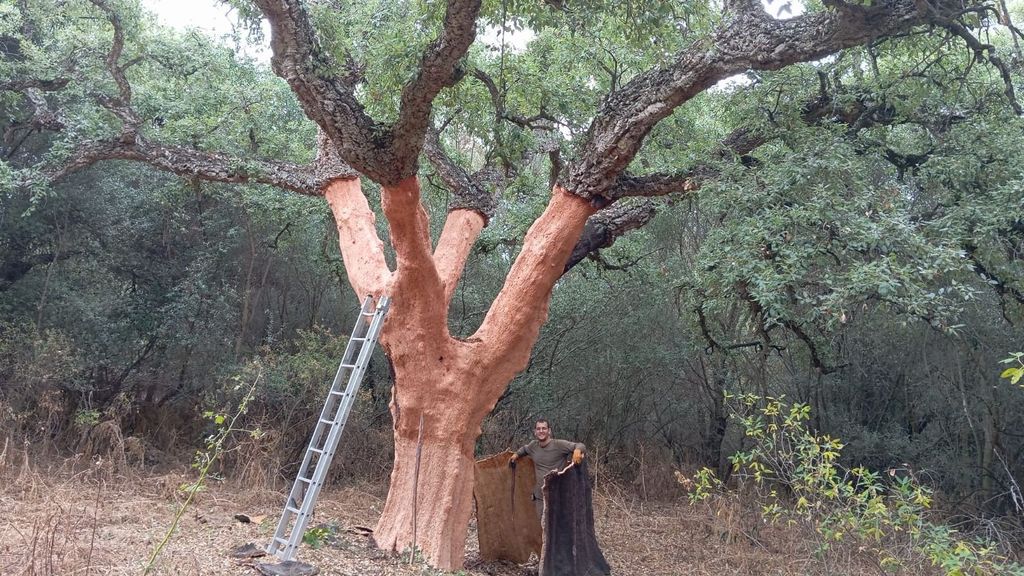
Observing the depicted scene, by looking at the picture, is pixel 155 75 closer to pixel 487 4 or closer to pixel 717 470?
pixel 487 4

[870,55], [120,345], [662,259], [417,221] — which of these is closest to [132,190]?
[120,345]

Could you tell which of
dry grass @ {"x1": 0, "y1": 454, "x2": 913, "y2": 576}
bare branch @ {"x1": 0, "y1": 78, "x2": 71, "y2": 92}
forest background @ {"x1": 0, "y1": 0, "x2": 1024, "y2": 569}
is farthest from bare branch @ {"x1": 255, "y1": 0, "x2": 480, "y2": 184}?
bare branch @ {"x1": 0, "y1": 78, "x2": 71, "y2": 92}

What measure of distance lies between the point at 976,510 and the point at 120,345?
36.0ft

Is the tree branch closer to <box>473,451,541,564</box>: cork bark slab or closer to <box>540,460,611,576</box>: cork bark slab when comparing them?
<box>473,451,541,564</box>: cork bark slab

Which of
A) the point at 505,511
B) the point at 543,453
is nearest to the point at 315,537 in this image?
the point at 505,511

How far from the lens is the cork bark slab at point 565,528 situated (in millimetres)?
6621

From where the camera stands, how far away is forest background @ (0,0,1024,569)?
18.8ft

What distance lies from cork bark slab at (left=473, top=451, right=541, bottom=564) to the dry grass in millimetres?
174

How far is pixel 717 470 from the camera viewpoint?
11.7 metres

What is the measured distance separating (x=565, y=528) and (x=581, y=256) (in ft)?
8.21

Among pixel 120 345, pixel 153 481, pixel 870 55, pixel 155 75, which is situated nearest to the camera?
pixel 870 55

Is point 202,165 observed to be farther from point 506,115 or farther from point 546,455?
point 546,455

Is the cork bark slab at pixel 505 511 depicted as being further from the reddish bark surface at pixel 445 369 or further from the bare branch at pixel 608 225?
the bare branch at pixel 608 225

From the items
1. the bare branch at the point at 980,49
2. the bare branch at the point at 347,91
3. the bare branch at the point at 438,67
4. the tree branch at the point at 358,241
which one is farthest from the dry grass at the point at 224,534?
the bare branch at the point at 980,49
